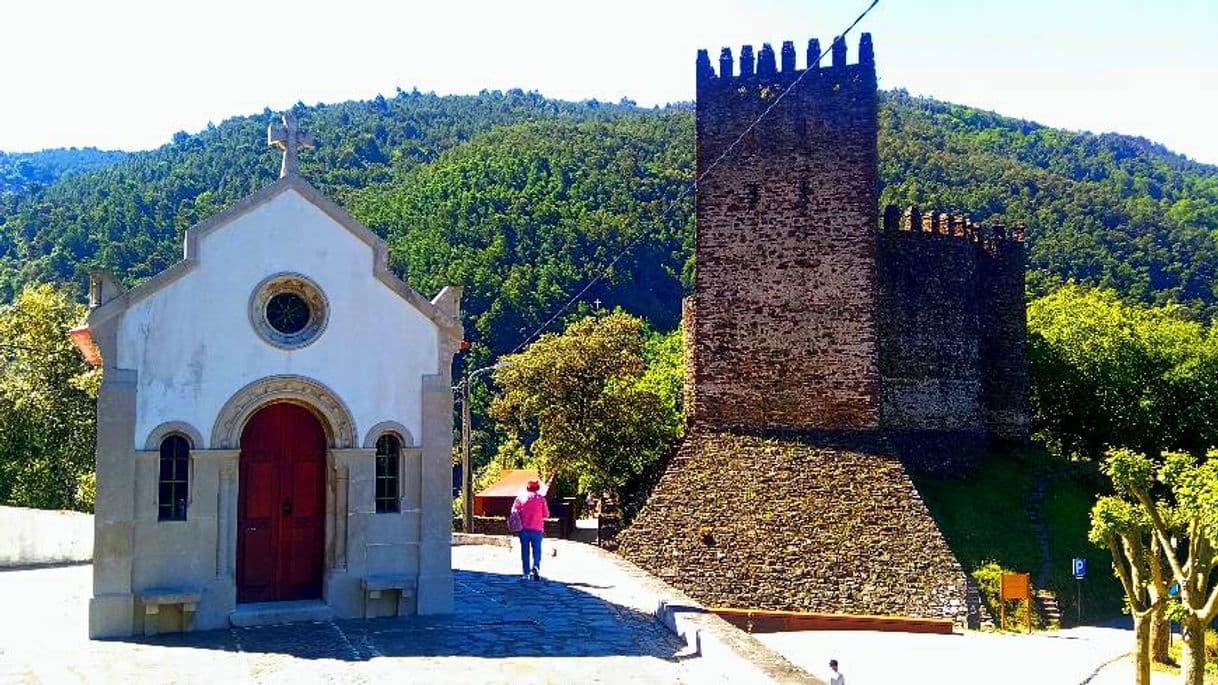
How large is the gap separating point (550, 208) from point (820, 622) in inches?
2479

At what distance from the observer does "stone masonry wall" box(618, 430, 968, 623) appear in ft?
82.4

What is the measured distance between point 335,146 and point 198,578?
3989 inches

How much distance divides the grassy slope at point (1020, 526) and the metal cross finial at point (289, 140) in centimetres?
2026

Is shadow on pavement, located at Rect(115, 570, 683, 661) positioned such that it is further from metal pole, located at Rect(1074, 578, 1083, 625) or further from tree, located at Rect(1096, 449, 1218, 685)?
metal pole, located at Rect(1074, 578, 1083, 625)

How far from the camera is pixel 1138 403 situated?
4175cm

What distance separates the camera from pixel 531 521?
Answer: 16344 millimetres

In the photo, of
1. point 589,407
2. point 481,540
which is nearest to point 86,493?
point 589,407

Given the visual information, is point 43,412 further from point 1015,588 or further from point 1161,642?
point 1161,642

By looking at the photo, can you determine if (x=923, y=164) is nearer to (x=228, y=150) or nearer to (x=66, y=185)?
(x=228, y=150)

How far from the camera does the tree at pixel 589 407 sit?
3453 cm

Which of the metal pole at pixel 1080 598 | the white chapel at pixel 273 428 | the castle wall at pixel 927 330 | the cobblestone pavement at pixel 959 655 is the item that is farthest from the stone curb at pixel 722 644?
the castle wall at pixel 927 330

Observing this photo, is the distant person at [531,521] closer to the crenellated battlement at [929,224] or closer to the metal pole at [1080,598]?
the metal pole at [1080,598]

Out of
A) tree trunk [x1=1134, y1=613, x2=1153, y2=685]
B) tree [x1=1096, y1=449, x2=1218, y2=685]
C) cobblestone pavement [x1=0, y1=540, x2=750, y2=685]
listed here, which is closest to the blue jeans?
cobblestone pavement [x1=0, y1=540, x2=750, y2=685]

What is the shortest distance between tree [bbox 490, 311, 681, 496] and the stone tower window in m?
20.7
